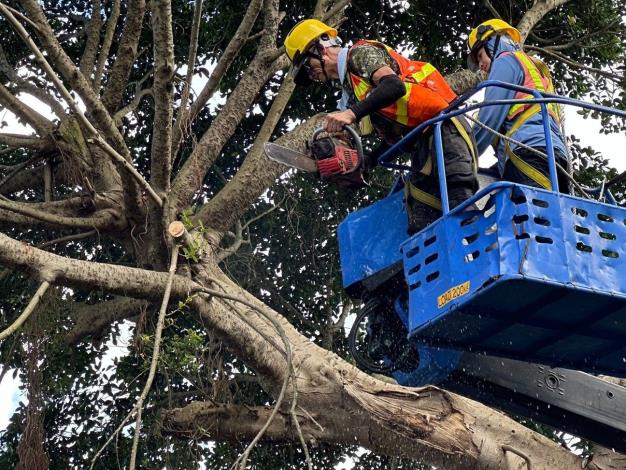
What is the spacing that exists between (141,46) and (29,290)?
233 cm

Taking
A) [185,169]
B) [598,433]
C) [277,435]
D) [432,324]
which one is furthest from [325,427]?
[185,169]

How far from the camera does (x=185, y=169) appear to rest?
21.9 feet

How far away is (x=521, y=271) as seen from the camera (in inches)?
172

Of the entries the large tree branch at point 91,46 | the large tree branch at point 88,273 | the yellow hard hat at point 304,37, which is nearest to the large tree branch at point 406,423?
the large tree branch at point 88,273

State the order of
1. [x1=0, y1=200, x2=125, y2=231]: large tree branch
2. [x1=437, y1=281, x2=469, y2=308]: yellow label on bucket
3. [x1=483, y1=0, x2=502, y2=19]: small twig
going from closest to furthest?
[x1=437, y1=281, x2=469, y2=308]: yellow label on bucket → [x1=0, y1=200, x2=125, y2=231]: large tree branch → [x1=483, y1=0, x2=502, y2=19]: small twig

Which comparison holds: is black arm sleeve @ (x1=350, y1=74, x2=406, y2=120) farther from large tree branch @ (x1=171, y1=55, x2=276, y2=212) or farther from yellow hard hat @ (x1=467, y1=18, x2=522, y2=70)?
large tree branch @ (x1=171, y1=55, x2=276, y2=212)

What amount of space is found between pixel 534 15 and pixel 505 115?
3.37 m

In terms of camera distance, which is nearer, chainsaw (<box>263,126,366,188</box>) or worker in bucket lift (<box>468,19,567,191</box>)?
worker in bucket lift (<box>468,19,567,191</box>)

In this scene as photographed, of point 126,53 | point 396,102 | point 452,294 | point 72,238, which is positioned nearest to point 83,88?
point 126,53

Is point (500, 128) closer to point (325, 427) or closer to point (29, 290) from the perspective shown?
point (325, 427)

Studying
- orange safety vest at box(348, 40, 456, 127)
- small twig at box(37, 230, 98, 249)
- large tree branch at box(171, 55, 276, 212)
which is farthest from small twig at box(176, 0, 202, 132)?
small twig at box(37, 230, 98, 249)

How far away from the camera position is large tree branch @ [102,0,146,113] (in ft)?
21.3

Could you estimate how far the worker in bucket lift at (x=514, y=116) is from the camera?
16.9 feet

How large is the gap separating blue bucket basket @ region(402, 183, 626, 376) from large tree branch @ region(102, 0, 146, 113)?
96.8 inches
